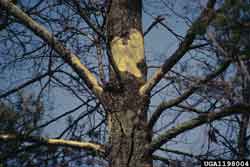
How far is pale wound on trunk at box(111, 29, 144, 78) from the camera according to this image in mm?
3342

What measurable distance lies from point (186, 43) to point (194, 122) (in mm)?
465

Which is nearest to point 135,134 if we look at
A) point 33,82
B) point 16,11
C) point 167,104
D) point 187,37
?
point 167,104

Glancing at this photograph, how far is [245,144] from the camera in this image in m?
3.19

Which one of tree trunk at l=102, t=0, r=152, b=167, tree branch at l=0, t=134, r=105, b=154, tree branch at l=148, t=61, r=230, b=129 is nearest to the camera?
tree branch at l=148, t=61, r=230, b=129

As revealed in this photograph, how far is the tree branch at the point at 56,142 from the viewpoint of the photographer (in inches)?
126

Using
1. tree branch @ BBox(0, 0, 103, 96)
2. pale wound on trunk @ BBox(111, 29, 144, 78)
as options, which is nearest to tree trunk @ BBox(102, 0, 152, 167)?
pale wound on trunk @ BBox(111, 29, 144, 78)

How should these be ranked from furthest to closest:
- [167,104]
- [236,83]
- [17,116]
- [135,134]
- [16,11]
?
1. [17,116]
2. [16,11]
3. [135,134]
4. [167,104]
5. [236,83]

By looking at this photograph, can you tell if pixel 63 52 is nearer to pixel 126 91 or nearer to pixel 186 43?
pixel 126 91

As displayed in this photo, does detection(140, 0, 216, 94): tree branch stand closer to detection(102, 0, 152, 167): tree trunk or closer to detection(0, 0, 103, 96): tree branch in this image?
detection(102, 0, 152, 167): tree trunk

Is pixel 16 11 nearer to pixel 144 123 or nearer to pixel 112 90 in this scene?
pixel 112 90

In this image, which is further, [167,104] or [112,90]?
[112,90]

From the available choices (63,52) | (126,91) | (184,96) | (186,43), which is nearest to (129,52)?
(126,91)

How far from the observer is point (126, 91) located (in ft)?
10.5

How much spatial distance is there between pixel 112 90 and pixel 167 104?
1.49 feet
